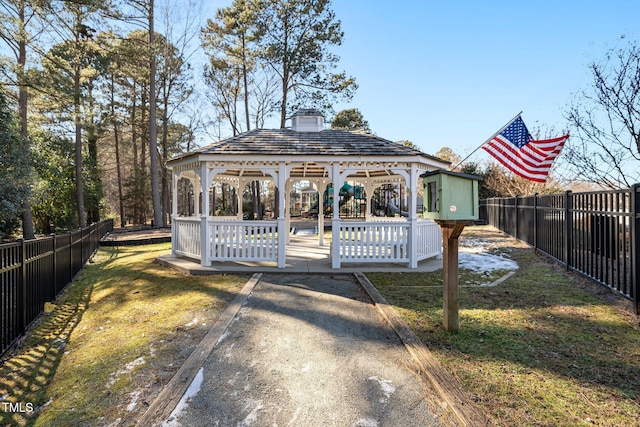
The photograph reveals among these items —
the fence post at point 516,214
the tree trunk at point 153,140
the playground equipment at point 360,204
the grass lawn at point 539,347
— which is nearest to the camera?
the grass lawn at point 539,347

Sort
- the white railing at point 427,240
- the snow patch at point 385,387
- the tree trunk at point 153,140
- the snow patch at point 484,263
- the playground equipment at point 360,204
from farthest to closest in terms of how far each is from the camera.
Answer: the playground equipment at point 360,204 → the tree trunk at point 153,140 → the white railing at point 427,240 → the snow patch at point 484,263 → the snow patch at point 385,387

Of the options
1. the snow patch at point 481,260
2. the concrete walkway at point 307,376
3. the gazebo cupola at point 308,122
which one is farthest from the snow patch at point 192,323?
the gazebo cupola at point 308,122

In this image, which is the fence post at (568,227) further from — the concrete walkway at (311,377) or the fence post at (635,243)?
the concrete walkway at (311,377)

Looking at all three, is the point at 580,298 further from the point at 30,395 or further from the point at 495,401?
the point at 30,395

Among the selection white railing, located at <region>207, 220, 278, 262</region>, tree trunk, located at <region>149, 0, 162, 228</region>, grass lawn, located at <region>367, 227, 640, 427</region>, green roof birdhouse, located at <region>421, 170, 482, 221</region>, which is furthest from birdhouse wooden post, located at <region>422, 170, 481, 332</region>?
tree trunk, located at <region>149, 0, 162, 228</region>

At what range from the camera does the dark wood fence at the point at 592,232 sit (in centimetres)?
460

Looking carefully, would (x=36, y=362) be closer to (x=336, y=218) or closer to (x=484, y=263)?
(x=336, y=218)

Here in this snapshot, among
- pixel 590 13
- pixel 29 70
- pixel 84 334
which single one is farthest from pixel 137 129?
pixel 590 13

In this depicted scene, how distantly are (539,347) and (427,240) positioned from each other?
5.12 metres

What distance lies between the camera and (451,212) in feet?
12.1

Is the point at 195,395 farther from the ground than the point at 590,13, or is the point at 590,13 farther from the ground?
the point at 590,13

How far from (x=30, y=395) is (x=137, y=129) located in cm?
2932

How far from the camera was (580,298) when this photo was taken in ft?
17.5

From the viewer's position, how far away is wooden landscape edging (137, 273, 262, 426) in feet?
7.93
